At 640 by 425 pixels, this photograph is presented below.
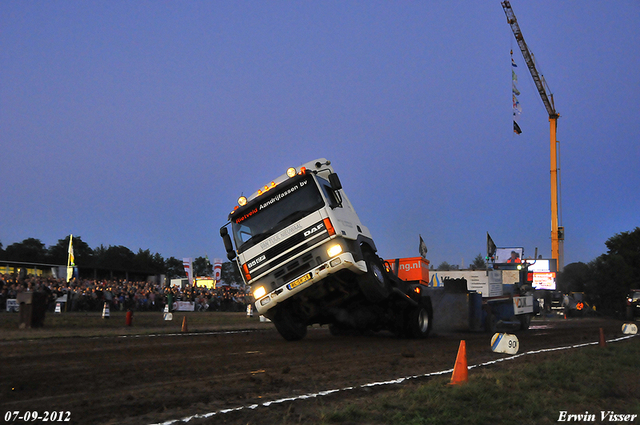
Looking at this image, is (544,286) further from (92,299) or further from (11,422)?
(11,422)

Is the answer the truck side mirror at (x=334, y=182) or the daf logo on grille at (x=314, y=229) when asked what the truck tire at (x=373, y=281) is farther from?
the truck side mirror at (x=334, y=182)

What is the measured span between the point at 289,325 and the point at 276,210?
3.00 m

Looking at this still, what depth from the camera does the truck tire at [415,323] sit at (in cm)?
1378

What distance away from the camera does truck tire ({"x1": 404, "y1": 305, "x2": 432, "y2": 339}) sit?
543 inches

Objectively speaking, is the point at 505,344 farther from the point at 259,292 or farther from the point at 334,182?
the point at 259,292

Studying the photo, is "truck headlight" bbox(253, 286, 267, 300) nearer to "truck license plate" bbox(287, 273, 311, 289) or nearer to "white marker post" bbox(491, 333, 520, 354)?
"truck license plate" bbox(287, 273, 311, 289)

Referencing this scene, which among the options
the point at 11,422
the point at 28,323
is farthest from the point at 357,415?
the point at 28,323

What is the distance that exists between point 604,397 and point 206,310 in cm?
3332

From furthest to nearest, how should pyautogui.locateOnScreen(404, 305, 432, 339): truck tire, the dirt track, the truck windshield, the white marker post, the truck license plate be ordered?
pyautogui.locateOnScreen(404, 305, 432, 339): truck tire < the truck windshield < the truck license plate < the white marker post < the dirt track

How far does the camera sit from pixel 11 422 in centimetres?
457

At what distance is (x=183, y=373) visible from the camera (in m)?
7.48

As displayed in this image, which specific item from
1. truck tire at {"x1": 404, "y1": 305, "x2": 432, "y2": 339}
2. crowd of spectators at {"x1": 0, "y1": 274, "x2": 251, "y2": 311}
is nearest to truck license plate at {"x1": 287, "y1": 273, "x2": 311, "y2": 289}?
truck tire at {"x1": 404, "y1": 305, "x2": 432, "y2": 339}

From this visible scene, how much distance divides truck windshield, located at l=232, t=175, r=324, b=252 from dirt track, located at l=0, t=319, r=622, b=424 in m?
2.46

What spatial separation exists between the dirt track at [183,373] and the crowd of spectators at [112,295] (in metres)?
16.9
